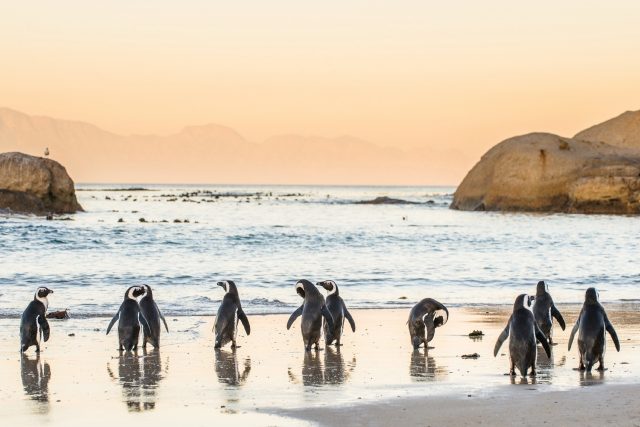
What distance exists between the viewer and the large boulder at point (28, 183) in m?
50.8

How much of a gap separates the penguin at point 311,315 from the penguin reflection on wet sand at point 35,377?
3.02 m

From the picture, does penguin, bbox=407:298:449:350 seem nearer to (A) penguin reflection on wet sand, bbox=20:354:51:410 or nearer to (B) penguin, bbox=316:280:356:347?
(B) penguin, bbox=316:280:356:347

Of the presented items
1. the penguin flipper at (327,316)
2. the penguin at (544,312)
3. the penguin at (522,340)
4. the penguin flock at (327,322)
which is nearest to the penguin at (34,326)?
the penguin flock at (327,322)

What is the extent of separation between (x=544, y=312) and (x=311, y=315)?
9.53 feet

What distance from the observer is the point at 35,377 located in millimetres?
10234

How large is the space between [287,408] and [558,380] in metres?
2.94

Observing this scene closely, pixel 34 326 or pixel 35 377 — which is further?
pixel 34 326

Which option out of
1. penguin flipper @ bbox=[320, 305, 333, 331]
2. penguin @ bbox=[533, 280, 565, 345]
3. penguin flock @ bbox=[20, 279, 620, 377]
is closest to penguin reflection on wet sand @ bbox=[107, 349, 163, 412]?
penguin flock @ bbox=[20, 279, 620, 377]

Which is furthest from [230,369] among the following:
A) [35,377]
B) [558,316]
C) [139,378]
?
[558,316]

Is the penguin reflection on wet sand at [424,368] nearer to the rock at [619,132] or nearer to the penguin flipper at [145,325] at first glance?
the penguin flipper at [145,325]

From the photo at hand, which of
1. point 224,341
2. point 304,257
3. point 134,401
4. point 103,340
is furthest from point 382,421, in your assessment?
point 304,257

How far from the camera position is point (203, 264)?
26.9m

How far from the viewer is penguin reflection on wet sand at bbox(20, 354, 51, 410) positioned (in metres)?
9.26

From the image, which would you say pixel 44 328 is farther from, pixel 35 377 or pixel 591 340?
pixel 591 340
